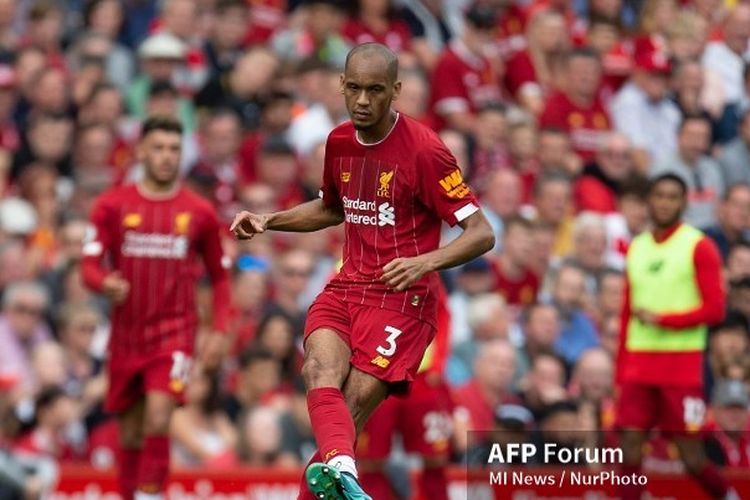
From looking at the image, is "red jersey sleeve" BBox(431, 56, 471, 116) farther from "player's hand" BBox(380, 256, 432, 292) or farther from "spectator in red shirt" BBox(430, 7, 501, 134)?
"player's hand" BBox(380, 256, 432, 292)

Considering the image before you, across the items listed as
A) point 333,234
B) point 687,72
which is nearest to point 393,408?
point 333,234

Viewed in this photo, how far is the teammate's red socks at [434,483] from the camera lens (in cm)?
1424

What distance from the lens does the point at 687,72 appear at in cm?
1986

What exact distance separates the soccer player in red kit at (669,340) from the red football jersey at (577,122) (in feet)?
15.9

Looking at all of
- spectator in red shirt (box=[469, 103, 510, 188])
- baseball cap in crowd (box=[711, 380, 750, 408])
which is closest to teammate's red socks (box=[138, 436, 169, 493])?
baseball cap in crowd (box=[711, 380, 750, 408])

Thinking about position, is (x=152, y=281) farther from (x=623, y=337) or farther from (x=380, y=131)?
(x=623, y=337)

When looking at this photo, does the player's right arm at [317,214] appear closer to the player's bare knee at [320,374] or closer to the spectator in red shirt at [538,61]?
the player's bare knee at [320,374]

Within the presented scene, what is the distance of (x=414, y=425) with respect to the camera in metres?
14.3

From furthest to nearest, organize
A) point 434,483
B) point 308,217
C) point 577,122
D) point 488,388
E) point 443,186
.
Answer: point 577,122 → point 488,388 → point 434,483 → point 308,217 → point 443,186

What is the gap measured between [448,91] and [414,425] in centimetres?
535

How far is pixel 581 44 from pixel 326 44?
311 cm

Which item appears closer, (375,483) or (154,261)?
(154,261)

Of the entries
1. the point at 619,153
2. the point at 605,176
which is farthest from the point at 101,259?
the point at 619,153

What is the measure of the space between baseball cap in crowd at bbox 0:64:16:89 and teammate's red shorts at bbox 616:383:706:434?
5.91 meters
